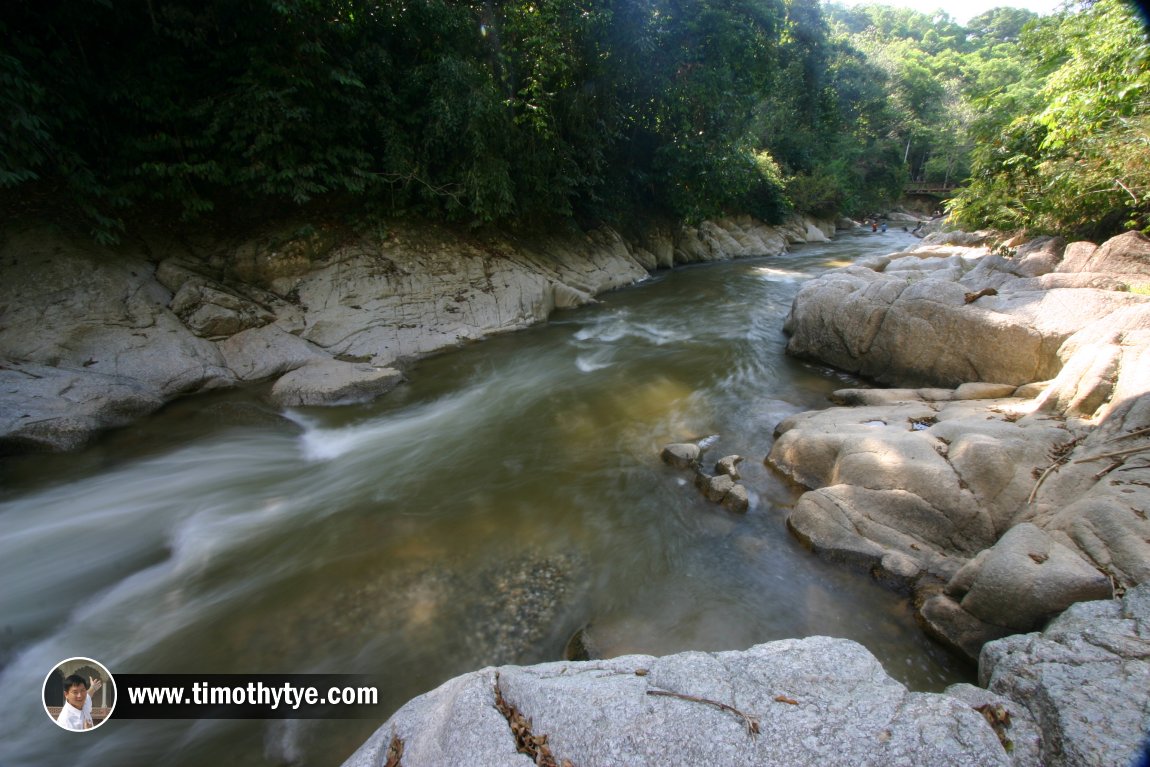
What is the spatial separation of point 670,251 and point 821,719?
18112 mm

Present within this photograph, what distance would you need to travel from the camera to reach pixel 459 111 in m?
9.87

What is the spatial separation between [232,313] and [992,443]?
10.5m

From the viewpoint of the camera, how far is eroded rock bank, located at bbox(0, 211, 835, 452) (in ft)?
21.0

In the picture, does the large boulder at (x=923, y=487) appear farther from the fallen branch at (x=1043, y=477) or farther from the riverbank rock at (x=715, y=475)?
the riverbank rock at (x=715, y=475)

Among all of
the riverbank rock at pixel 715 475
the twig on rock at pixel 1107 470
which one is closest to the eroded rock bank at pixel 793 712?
the twig on rock at pixel 1107 470

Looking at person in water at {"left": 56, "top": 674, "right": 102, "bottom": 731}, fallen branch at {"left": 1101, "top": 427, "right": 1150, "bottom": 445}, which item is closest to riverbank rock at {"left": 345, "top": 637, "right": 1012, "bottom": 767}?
person in water at {"left": 56, "top": 674, "right": 102, "bottom": 731}

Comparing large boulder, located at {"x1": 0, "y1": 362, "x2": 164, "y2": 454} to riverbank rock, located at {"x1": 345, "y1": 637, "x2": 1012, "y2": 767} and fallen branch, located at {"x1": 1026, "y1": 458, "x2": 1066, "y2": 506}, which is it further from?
fallen branch, located at {"x1": 1026, "y1": 458, "x2": 1066, "y2": 506}

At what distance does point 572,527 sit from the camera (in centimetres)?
473

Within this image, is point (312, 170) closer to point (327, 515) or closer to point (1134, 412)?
point (327, 515)

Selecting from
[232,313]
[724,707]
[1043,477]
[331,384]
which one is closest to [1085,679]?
[724,707]

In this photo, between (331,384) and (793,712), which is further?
(331,384)

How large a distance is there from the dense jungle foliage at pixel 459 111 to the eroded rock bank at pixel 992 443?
2.85m

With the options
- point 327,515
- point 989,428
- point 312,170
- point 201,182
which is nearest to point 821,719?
point 989,428

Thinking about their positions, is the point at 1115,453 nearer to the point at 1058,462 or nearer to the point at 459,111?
the point at 1058,462
